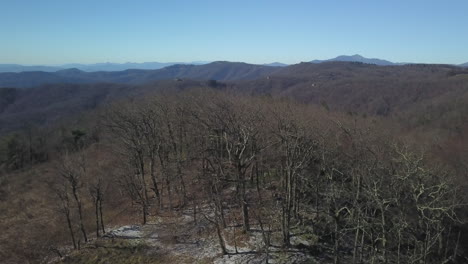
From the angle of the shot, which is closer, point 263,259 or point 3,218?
point 263,259

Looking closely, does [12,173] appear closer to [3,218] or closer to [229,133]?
[3,218]

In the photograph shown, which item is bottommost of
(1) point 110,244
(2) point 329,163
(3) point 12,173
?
(3) point 12,173

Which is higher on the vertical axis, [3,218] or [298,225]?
[298,225]

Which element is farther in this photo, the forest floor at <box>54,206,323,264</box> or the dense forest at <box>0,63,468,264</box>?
the dense forest at <box>0,63,468,264</box>

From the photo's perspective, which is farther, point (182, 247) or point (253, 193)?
point (253, 193)

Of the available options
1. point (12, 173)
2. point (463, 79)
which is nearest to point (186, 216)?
point (12, 173)

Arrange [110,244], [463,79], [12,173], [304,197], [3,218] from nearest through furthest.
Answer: [110,244]
[304,197]
[3,218]
[12,173]
[463,79]

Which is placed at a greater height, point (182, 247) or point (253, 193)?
point (253, 193)

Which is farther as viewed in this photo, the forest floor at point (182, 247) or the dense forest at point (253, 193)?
the dense forest at point (253, 193)
